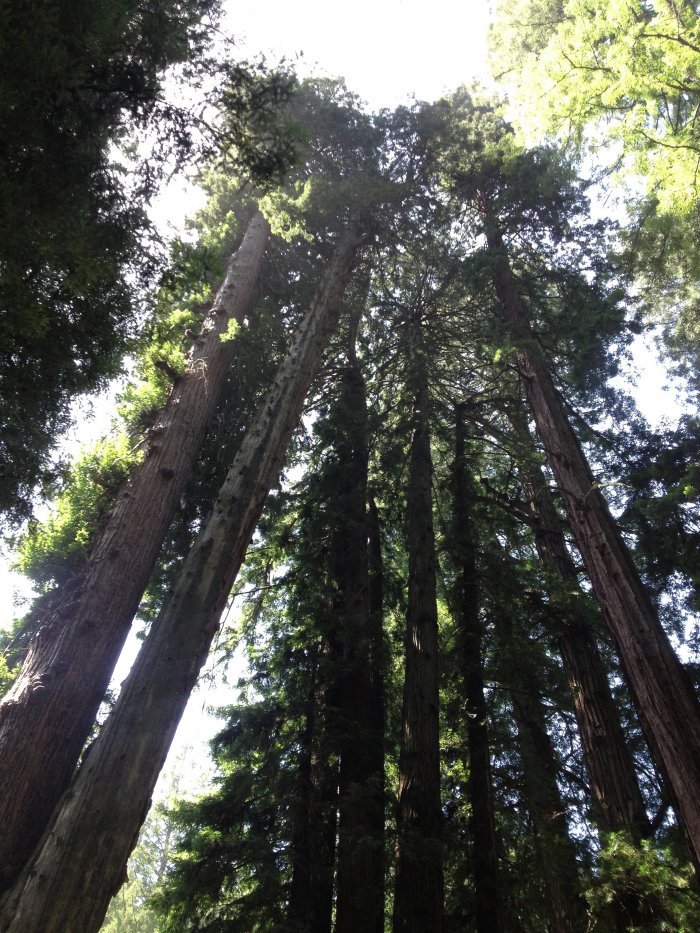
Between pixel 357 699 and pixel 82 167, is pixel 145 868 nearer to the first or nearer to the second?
pixel 357 699

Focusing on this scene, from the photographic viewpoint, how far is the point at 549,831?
561 cm

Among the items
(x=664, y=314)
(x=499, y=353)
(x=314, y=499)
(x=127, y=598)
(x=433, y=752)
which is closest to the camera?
(x=127, y=598)

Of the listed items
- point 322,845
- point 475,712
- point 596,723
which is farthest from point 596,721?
point 322,845

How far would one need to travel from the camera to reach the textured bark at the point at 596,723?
6211 mm

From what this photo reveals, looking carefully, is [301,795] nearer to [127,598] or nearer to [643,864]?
[127,598]

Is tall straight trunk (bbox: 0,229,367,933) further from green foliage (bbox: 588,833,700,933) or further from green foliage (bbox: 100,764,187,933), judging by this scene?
green foliage (bbox: 100,764,187,933)

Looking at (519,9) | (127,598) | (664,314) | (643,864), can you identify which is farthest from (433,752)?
(519,9)

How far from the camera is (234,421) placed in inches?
371

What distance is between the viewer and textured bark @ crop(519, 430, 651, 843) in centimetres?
621

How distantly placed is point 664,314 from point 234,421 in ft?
30.9

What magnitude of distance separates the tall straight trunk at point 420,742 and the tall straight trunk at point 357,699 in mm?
392

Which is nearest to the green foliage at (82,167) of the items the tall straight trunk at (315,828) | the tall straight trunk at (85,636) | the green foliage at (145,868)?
the tall straight trunk at (85,636)

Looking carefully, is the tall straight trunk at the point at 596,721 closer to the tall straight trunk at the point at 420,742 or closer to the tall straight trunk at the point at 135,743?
the tall straight trunk at the point at 420,742

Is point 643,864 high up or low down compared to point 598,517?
down
